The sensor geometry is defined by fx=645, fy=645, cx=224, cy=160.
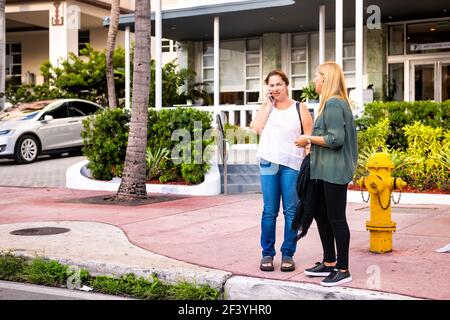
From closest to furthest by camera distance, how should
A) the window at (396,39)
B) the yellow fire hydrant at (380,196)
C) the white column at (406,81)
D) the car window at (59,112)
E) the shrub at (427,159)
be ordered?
the yellow fire hydrant at (380,196) → the shrub at (427,159) → the car window at (59,112) → the white column at (406,81) → the window at (396,39)

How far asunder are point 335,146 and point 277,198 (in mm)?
841

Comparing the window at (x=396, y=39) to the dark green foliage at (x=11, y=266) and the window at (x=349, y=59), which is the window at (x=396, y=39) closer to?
the window at (x=349, y=59)

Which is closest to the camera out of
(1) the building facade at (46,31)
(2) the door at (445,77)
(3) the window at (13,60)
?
(2) the door at (445,77)

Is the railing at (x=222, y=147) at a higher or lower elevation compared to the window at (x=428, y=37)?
lower

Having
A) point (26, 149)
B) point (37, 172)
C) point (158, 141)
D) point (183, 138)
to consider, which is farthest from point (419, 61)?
point (26, 149)

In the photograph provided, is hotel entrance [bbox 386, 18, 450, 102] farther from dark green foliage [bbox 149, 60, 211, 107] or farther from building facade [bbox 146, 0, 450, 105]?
dark green foliage [bbox 149, 60, 211, 107]

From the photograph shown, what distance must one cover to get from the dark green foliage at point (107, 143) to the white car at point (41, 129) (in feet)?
13.0

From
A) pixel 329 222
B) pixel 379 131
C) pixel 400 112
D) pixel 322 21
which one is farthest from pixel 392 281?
pixel 322 21

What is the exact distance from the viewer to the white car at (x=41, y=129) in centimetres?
1678

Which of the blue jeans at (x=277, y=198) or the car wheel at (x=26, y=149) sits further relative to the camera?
the car wheel at (x=26, y=149)

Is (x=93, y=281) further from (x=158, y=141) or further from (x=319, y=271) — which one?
(x=158, y=141)

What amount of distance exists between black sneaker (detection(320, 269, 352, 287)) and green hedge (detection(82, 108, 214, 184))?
7.00m

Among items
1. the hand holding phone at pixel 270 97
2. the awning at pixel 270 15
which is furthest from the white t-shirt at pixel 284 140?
the awning at pixel 270 15

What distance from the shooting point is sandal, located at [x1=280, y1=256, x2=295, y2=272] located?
6073 mm
